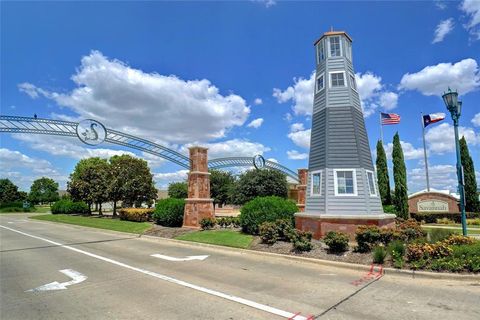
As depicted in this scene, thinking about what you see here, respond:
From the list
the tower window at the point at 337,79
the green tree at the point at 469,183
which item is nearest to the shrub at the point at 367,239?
the tower window at the point at 337,79

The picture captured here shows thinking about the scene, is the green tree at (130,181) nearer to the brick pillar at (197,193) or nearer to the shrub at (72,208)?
the shrub at (72,208)

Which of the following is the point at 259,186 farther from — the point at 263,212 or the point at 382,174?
the point at 263,212

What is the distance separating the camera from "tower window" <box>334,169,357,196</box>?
49.8 ft

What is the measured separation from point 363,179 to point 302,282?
846 centimetres

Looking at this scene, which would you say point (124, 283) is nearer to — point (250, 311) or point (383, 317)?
point (250, 311)

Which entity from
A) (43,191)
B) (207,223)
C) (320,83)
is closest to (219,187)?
(207,223)

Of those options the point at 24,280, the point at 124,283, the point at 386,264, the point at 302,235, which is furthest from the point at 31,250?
the point at 386,264

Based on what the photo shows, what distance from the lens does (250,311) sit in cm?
602

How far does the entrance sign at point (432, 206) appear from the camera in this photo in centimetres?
3372

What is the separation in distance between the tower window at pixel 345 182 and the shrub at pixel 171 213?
36.4 ft

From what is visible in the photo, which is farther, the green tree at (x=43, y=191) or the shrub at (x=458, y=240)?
the green tree at (x=43, y=191)

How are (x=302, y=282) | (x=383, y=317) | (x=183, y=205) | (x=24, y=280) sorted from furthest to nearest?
(x=183, y=205), (x=24, y=280), (x=302, y=282), (x=383, y=317)

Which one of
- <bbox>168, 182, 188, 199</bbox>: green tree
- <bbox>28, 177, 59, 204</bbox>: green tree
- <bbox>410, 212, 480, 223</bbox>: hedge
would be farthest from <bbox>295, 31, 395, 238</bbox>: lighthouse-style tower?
<bbox>28, 177, 59, 204</bbox>: green tree

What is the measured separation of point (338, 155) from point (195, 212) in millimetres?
9516
